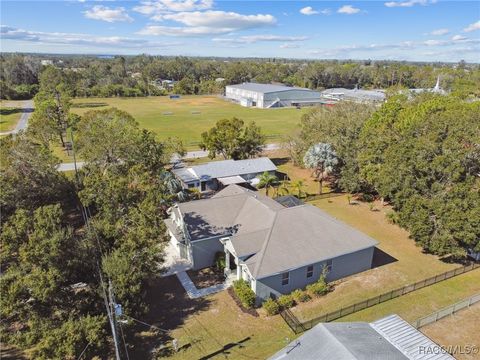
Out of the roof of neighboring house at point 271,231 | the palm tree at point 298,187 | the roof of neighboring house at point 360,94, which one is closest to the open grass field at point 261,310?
the roof of neighboring house at point 271,231

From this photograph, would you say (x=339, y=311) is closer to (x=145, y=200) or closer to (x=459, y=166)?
(x=145, y=200)

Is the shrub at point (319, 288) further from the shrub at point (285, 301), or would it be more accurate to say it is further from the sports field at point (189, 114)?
the sports field at point (189, 114)

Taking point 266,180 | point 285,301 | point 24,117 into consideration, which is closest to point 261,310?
point 285,301

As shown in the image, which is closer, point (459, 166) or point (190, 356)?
point (190, 356)

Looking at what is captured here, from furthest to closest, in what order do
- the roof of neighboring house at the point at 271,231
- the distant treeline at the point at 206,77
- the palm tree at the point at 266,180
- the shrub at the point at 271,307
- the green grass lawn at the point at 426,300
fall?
the distant treeline at the point at 206,77, the palm tree at the point at 266,180, the roof of neighboring house at the point at 271,231, the green grass lawn at the point at 426,300, the shrub at the point at 271,307

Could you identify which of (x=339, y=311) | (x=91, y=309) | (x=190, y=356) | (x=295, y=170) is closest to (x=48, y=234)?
(x=91, y=309)

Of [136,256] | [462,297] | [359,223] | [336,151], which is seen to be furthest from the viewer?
[336,151]

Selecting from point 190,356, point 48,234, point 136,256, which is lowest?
point 190,356
